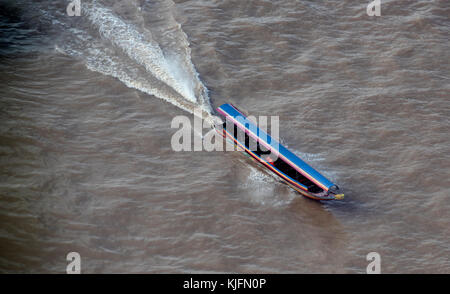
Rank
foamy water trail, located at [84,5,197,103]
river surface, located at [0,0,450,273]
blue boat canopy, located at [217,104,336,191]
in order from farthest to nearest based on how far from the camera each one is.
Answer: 1. foamy water trail, located at [84,5,197,103]
2. blue boat canopy, located at [217,104,336,191]
3. river surface, located at [0,0,450,273]

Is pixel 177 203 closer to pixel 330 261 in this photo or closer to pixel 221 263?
pixel 221 263

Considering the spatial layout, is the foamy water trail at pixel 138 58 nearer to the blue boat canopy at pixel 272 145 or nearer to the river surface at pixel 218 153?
the river surface at pixel 218 153

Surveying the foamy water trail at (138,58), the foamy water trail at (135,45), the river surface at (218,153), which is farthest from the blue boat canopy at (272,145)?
the foamy water trail at (135,45)

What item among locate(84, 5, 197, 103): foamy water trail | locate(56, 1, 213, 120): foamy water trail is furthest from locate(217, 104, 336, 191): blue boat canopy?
locate(84, 5, 197, 103): foamy water trail

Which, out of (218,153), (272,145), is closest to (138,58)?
(218,153)

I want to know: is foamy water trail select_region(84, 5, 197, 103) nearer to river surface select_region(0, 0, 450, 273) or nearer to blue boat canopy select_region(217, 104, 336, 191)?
river surface select_region(0, 0, 450, 273)
